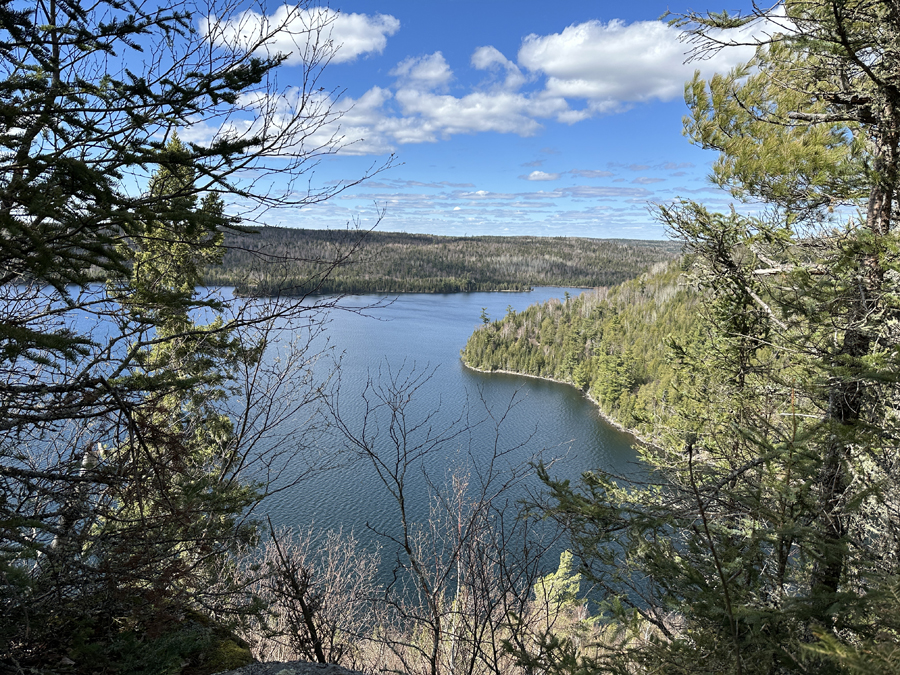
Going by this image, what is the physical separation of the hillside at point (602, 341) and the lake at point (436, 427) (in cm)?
211

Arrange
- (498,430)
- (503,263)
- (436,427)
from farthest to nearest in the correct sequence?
A: 1. (503,263)
2. (436,427)
3. (498,430)

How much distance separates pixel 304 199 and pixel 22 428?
5.94ft

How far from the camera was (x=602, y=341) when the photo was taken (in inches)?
2142

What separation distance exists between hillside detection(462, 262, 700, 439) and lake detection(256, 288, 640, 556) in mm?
2109

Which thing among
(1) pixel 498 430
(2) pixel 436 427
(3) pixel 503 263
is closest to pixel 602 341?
(2) pixel 436 427

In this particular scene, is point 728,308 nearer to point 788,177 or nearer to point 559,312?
point 788,177

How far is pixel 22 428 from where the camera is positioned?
7.25 ft

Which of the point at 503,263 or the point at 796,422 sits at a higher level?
the point at 503,263

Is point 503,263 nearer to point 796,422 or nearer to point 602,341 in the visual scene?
point 602,341

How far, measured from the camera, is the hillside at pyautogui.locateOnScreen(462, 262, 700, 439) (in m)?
41.6

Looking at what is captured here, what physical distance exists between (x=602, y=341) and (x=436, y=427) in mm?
33862

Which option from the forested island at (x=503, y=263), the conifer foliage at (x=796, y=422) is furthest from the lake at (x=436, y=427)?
the forested island at (x=503, y=263)

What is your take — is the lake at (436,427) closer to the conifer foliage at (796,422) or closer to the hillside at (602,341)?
the conifer foliage at (796,422)

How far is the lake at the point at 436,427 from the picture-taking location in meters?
16.9
